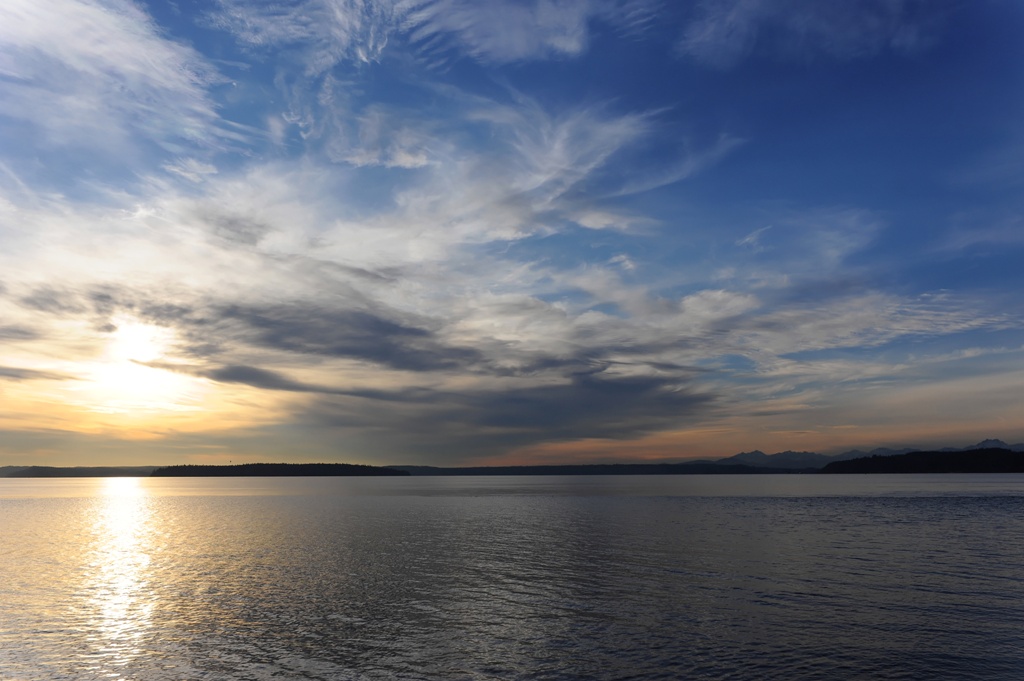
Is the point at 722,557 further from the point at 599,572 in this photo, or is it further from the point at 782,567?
the point at 599,572

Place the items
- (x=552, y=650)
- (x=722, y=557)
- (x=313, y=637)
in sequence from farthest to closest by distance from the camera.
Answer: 1. (x=722, y=557)
2. (x=313, y=637)
3. (x=552, y=650)

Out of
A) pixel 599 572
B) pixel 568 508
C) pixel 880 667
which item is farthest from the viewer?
pixel 568 508

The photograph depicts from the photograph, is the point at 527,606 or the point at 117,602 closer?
the point at 527,606

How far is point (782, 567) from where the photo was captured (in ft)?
174

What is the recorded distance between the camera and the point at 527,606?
40688 millimetres

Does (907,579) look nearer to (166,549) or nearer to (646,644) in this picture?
(646,644)

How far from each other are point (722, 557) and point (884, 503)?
94850 millimetres

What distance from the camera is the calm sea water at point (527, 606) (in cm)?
2970

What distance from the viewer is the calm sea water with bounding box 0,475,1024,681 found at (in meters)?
29.7

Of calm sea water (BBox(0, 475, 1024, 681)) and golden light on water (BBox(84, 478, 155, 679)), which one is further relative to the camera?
golden light on water (BBox(84, 478, 155, 679))

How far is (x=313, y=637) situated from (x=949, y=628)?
3433 centimetres

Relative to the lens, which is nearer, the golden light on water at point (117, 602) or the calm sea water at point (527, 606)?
the calm sea water at point (527, 606)

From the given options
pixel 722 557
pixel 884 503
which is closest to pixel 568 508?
pixel 884 503

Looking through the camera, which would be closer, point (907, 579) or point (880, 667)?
point (880, 667)
